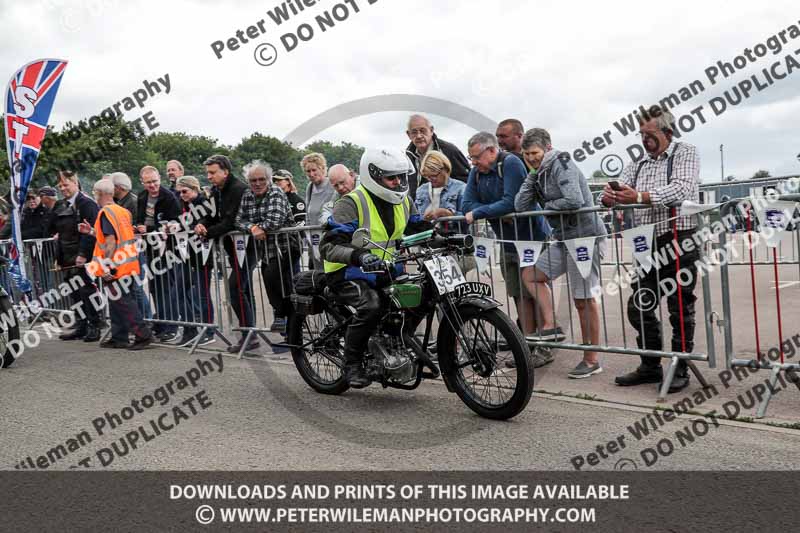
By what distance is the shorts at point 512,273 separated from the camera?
263 inches

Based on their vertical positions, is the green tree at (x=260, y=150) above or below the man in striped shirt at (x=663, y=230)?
above

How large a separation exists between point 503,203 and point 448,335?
1815mm

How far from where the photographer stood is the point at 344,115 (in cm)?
952

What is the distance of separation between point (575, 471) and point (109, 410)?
3.60 meters

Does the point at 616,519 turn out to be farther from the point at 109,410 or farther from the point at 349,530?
the point at 109,410

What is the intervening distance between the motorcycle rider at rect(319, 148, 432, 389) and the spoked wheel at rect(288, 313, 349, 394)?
0.99 feet

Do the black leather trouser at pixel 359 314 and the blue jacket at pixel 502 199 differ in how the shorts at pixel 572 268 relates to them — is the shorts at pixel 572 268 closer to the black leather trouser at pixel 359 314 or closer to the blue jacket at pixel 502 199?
the blue jacket at pixel 502 199

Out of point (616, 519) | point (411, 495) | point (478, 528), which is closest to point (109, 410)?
point (411, 495)

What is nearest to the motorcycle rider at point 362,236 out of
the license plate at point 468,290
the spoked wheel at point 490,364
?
the license plate at point 468,290

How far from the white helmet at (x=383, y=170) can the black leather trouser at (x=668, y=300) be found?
1.87 m

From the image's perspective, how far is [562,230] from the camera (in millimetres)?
6180

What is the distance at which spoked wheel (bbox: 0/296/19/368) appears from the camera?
7758 mm

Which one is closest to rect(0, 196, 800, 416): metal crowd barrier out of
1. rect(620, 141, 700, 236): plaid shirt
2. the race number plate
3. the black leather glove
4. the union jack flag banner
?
rect(620, 141, 700, 236): plaid shirt

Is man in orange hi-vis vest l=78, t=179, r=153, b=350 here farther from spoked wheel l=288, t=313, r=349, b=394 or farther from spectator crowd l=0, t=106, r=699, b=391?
spoked wheel l=288, t=313, r=349, b=394
